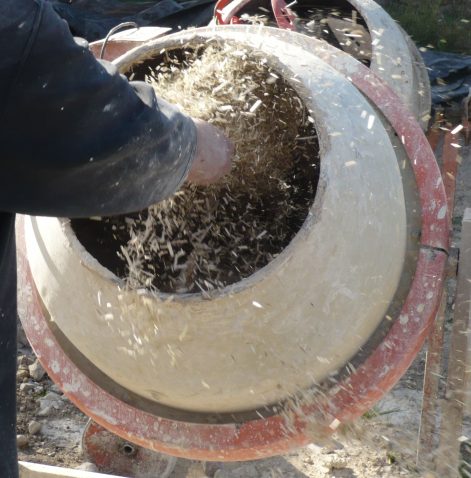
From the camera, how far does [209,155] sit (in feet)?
5.79

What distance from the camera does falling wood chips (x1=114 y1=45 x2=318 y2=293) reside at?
203cm

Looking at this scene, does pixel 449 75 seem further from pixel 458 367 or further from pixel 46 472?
pixel 46 472

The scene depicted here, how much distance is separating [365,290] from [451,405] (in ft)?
1.77

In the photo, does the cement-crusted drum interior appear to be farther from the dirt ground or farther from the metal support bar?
Answer: the dirt ground

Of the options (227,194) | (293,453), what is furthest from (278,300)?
(293,453)

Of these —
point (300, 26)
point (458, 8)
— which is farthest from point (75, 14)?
point (458, 8)

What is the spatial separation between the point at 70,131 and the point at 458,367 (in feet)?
4.43

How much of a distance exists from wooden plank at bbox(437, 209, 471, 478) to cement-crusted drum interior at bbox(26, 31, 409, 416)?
19cm

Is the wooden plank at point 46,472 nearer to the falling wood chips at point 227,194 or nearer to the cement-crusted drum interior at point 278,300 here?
the cement-crusted drum interior at point 278,300

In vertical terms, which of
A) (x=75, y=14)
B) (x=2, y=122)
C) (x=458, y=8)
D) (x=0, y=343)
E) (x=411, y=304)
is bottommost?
(x=458, y=8)

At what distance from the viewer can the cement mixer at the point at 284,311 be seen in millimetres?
1791

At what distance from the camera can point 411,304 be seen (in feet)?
6.66

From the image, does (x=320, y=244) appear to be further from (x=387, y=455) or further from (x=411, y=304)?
(x=387, y=455)

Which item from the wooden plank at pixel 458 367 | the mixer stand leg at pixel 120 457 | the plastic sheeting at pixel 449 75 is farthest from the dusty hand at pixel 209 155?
the plastic sheeting at pixel 449 75
